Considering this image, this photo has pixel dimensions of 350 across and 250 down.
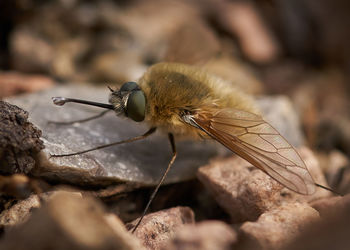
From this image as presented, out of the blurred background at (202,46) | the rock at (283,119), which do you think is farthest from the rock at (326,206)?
the blurred background at (202,46)

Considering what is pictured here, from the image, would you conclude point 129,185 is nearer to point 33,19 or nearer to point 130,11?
point 33,19

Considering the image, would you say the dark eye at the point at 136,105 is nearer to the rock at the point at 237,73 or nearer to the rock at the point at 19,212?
the rock at the point at 19,212

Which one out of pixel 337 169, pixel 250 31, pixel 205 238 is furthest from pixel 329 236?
pixel 250 31

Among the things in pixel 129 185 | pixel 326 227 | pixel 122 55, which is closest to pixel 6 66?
pixel 122 55

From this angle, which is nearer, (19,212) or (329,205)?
(19,212)

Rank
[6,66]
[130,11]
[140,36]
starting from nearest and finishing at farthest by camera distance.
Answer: [6,66], [140,36], [130,11]

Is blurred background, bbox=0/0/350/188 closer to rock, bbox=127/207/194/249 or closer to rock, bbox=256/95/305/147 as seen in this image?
rock, bbox=256/95/305/147

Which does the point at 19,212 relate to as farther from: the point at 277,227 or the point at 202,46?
the point at 202,46

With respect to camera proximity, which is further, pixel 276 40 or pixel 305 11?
pixel 276 40
